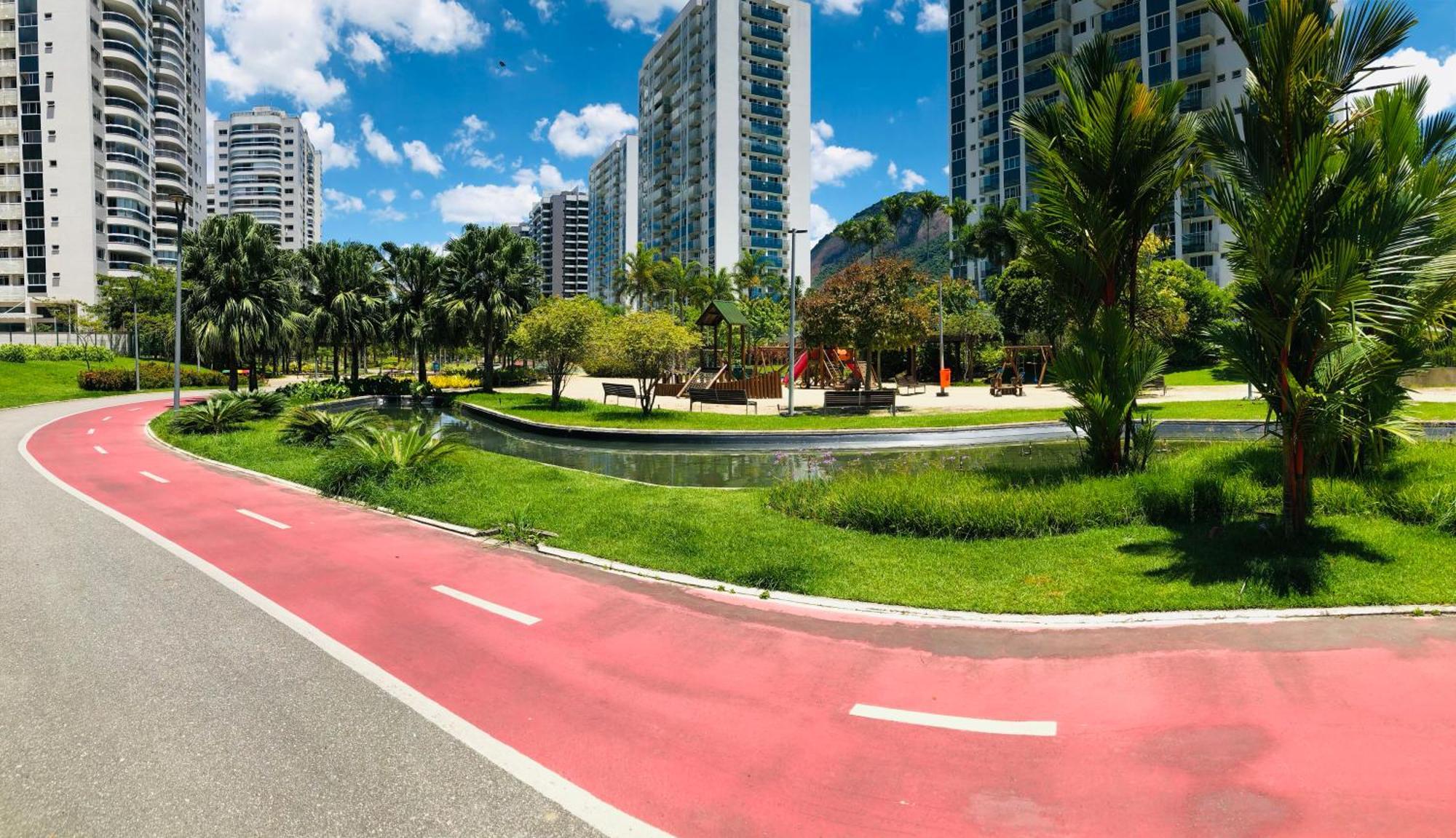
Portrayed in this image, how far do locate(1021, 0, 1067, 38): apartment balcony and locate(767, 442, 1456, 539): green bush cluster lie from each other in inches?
3021

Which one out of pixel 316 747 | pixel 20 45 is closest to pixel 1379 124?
pixel 316 747

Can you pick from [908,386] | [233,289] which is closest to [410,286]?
[233,289]

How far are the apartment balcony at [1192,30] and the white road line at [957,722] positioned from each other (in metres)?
76.3

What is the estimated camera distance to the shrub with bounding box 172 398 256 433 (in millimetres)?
20844

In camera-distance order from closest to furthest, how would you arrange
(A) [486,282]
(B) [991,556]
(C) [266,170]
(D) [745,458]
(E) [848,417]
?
1. (B) [991,556]
2. (D) [745,458]
3. (E) [848,417]
4. (A) [486,282]
5. (C) [266,170]

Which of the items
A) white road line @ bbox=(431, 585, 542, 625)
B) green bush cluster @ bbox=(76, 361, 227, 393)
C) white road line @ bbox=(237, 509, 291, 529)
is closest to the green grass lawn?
green bush cluster @ bbox=(76, 361, 227, 393)

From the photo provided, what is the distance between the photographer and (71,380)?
41.8m

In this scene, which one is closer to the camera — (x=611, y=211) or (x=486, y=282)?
(x=486, y=282)

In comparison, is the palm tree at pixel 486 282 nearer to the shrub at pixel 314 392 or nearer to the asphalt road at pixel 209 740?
the shrub at pixel 314 392

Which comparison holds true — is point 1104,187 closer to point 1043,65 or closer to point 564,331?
point 564,331

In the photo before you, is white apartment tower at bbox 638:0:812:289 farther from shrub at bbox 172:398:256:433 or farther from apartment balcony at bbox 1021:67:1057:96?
shrub at bbox 172:398:256:433

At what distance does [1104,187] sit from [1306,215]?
3728mm

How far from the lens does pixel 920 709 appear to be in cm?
469

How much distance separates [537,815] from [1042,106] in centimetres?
1166
